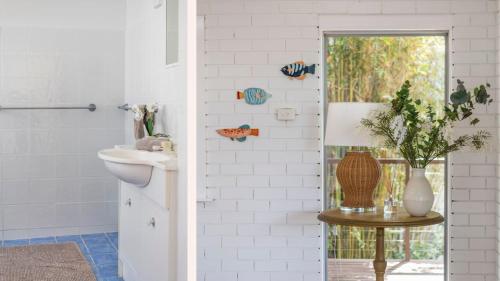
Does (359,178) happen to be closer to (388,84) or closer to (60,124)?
(388,84)

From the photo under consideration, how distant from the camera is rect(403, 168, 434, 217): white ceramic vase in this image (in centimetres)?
519

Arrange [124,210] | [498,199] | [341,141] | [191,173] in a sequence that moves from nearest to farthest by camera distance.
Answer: [191,173] < [124,210] < [341,141] < [498,199]

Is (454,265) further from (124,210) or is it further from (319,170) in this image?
(124,210)

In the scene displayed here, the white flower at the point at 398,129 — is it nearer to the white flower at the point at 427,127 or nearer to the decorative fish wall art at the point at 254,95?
the white flower at the point at 427,127

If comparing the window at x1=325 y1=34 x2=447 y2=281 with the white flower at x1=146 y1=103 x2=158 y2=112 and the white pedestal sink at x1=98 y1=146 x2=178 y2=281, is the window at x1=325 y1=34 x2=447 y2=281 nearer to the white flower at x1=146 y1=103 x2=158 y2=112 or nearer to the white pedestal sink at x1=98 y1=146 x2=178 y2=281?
the white flower at x1=146 y1=103 x2=158 y2=112

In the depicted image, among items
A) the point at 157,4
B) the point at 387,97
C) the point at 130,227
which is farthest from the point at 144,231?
the point at 387,97

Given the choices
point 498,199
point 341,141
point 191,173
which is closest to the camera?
point 191,173

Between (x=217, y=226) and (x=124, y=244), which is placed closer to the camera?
(x=124, y=244)

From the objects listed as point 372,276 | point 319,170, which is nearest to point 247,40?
point 319,170

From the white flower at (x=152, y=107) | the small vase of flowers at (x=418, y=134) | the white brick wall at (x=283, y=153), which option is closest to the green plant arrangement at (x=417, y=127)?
the small vase of flowers at (x=418, y=134)

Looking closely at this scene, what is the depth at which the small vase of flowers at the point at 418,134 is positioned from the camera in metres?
5.23

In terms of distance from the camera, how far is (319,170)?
588 centimetres

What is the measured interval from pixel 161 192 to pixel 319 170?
197cm

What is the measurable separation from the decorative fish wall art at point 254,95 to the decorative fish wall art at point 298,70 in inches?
8.9
